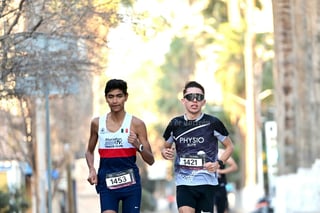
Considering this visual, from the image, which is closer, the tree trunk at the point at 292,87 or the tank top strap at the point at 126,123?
the tank top strap at the point at 126,123

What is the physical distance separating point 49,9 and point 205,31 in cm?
3970

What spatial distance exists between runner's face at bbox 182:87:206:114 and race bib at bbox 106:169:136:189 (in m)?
1.25

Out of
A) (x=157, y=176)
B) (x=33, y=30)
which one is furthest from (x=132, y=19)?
(x=157, y=176)

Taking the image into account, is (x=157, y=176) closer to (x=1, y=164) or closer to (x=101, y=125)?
(x=1, y=164)

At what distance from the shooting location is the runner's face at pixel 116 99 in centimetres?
1143

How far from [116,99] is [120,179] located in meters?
0.85

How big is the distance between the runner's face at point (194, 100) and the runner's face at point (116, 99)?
3.30 feet

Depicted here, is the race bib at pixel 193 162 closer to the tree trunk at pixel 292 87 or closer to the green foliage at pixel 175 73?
the tree trunk at pixel 292 87

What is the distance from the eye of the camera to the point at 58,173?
4012cm

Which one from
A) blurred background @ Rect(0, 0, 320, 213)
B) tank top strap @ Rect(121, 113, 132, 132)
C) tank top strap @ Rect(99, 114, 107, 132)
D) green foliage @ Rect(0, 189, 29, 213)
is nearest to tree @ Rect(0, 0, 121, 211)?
blurred background @ Rect(0, 0, 320, 213)

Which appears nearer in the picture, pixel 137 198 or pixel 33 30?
pixel 137 198

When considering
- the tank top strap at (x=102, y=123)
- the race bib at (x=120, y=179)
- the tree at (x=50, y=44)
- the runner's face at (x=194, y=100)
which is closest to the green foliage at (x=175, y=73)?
the tree at (x=50, y=44)

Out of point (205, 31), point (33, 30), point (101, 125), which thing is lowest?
point (101, 125)

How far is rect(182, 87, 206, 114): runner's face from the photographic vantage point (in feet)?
39.9
